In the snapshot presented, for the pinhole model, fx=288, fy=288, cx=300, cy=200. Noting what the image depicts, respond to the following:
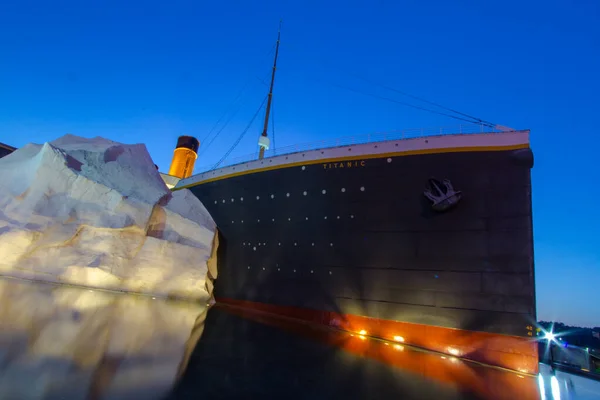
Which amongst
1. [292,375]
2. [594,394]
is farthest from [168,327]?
[594,394]

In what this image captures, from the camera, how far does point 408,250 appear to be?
9.41 metres

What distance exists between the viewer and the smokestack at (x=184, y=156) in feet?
83.5

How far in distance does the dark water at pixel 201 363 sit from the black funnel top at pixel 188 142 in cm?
1900

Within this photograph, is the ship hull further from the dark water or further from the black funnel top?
the black funnel top

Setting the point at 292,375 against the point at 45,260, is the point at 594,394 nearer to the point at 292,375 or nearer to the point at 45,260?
the point at 292,375

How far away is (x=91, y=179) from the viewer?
13664mm

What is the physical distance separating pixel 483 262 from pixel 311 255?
18.3 feet

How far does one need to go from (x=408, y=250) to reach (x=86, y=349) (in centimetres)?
853

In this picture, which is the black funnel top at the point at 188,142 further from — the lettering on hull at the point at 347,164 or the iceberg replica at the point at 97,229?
the lettering on hull at the point at 347,164

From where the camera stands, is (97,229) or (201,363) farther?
(97,229)

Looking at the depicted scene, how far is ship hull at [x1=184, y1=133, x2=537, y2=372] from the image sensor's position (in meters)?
8.32

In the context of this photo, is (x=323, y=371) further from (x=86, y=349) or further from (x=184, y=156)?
(x=184, y=156)

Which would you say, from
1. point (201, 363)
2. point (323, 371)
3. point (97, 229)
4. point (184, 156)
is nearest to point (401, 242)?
point (323, 371)

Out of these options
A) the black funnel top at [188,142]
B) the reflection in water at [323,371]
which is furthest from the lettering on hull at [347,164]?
the black funnel top at [188,142]
